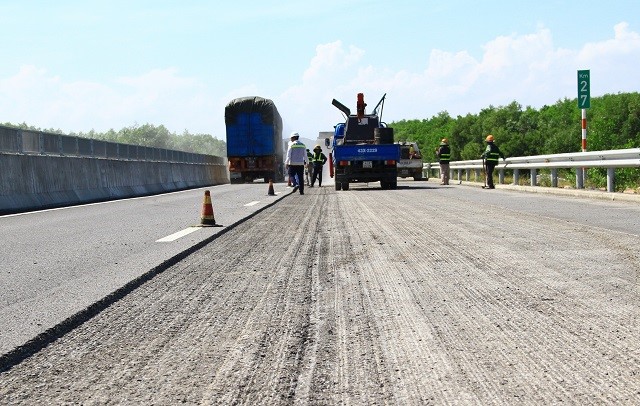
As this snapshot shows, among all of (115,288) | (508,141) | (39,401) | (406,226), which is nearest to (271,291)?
(115,288)

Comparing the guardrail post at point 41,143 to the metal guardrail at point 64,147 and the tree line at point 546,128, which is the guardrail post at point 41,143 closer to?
the metal guardrail at point 64,147

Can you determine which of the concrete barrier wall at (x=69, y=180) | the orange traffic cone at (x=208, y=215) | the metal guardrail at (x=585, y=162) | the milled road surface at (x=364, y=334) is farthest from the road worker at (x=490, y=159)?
the milled road surface at (x=364, y=334)

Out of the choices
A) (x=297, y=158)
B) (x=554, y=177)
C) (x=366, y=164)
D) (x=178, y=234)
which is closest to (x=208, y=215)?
(x=178, y=234)

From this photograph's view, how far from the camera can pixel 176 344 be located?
4.60 m

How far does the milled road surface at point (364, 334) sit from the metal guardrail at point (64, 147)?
11.1 m

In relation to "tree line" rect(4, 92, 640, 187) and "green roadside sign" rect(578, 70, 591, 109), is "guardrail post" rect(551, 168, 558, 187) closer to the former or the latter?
"green roadside sign" rect(578, 70, 591, 109)

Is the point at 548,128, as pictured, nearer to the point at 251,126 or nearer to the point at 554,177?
the point at 251,126

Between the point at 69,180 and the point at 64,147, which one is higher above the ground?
the point at 64,147

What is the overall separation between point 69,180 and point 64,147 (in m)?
1.30

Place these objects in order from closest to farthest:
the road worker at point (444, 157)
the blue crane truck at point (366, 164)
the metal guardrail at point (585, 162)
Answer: the metal guardrail at point (585, 162)
the blue crane truck at point (366, 164)
the road worker at point (444, 157)

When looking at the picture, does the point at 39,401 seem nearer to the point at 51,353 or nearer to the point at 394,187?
the point at 51,353

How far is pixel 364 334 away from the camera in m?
4.77

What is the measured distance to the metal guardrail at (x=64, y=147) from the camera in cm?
1845

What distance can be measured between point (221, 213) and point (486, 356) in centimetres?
1149
